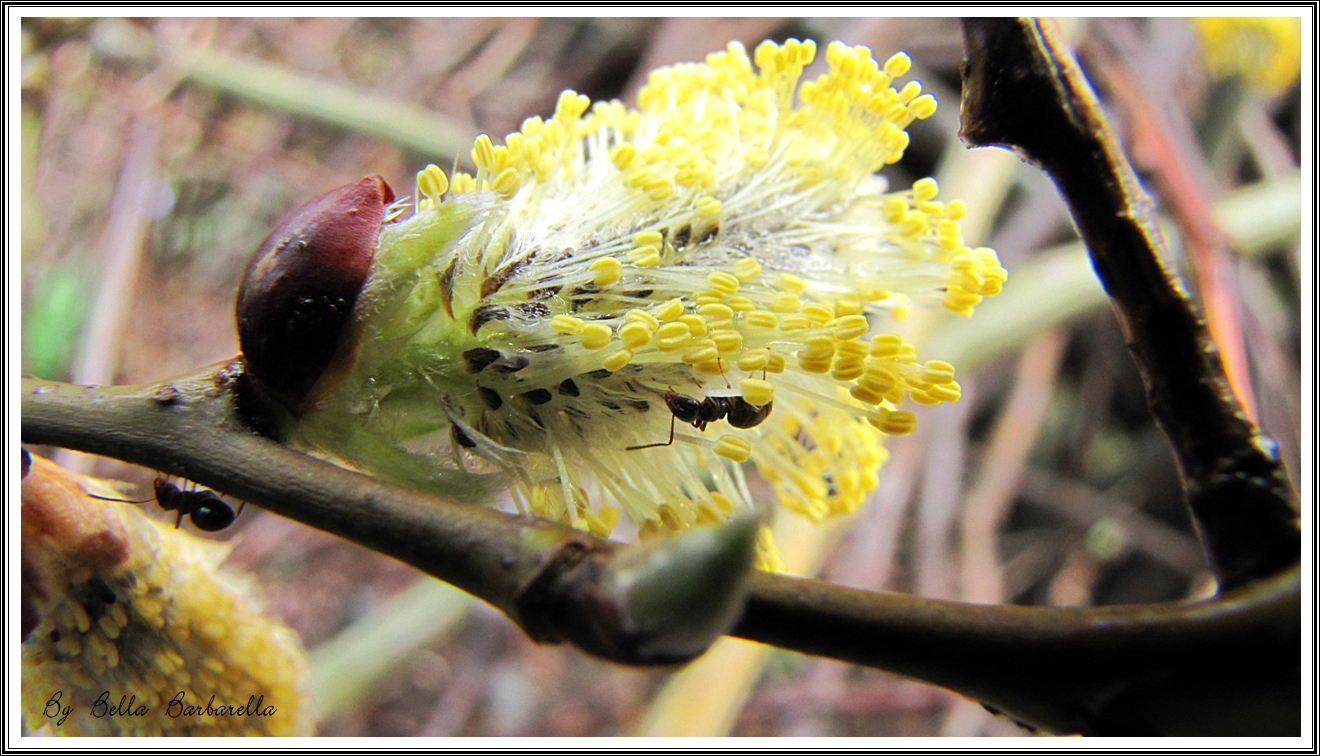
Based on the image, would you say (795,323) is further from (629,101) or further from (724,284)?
(629,101)

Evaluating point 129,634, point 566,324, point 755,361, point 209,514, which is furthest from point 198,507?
point 755,361

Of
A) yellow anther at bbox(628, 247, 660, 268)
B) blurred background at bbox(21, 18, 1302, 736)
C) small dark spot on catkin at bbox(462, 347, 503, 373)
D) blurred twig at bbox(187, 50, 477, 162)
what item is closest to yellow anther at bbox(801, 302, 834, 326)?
yellow anther at bbox(628, 247, 660, 268)

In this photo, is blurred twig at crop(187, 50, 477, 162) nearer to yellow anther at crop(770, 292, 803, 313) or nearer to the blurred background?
the blurred background

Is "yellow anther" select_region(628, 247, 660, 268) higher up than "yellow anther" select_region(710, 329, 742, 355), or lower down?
higher up

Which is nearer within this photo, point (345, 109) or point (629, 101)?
point (345, 109)

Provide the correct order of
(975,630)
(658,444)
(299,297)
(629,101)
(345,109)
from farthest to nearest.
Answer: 1. (629,101)
2. (345,109)
3. (658,444)
4. (299,297)
5. (975,630)
